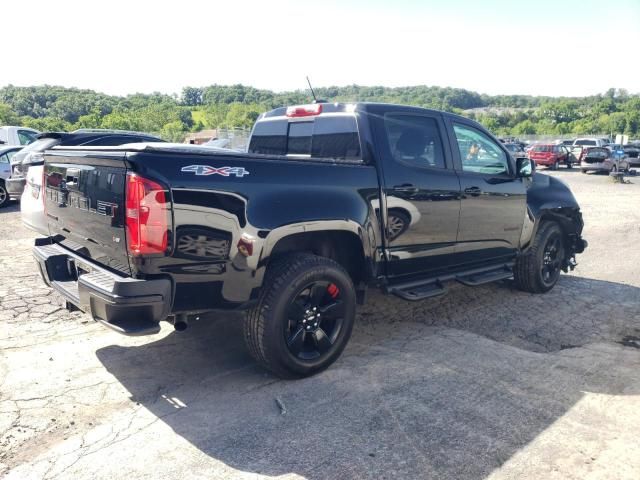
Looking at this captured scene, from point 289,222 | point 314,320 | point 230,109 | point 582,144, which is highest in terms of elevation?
point 230,109

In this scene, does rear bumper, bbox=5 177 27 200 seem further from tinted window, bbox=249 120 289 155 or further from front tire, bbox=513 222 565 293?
front tire, bbox=513 222 565 293

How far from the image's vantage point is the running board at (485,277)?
498 cm

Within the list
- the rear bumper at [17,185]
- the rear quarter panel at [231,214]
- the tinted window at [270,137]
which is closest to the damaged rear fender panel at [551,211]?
the tinted window at [270,137]

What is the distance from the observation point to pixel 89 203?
3309mm

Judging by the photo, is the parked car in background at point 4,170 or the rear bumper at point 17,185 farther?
the parked car in background at point 4,170

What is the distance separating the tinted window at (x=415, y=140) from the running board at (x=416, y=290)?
41.7 inches

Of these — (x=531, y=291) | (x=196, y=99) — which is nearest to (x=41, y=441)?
(x=531, y=291)

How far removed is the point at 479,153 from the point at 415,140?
978 millimetres

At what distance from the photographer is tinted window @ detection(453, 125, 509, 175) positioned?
4.97m

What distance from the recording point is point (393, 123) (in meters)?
4.39

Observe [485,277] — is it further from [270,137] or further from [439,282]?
[270,137]

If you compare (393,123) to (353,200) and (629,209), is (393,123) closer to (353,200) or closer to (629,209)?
(353,200)

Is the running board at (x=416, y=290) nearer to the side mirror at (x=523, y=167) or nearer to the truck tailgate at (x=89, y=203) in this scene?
the side mirror at (x=523, y=167)

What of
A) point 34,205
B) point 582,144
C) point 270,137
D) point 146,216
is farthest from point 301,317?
point 582,144
